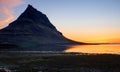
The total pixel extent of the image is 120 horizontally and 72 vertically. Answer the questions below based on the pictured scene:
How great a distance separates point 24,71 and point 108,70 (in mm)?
11116

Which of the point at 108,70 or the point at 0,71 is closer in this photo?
the point at 0,71

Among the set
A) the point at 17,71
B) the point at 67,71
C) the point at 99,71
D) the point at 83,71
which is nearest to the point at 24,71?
the point at 17,71

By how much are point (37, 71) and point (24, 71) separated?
1660 millimetres

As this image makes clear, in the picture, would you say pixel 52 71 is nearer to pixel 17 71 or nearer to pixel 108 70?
pixel 17 71

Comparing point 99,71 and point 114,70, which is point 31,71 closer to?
point 99,71

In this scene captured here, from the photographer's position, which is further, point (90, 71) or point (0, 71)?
point (90, 71)

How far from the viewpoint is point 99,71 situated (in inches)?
1172

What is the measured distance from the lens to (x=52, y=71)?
1176 inches

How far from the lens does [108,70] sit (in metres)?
30.8

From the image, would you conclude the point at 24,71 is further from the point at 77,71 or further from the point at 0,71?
the point at 77,71

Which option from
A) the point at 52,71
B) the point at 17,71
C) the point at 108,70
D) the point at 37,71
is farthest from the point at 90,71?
the point at 17,71

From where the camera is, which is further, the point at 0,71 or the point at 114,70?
the point at 114,70

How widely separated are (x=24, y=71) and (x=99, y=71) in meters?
9.67

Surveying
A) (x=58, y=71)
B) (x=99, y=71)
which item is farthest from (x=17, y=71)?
(x=99, y=71)
